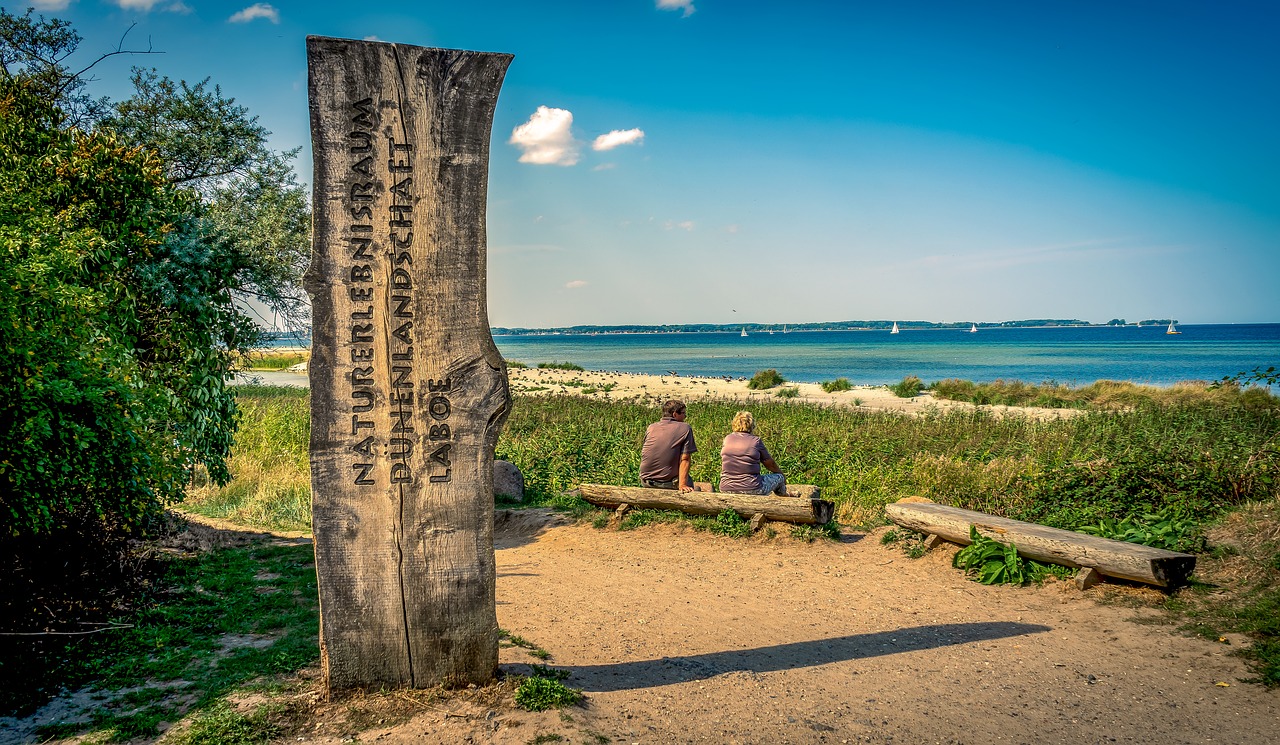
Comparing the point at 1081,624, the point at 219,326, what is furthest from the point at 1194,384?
the point at 219,326

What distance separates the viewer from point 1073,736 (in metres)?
4.33

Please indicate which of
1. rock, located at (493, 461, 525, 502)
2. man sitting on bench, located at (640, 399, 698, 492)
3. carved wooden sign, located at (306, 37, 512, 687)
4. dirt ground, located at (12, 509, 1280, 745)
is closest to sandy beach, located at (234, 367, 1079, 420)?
rock, located at (493, 461, 525, 502)

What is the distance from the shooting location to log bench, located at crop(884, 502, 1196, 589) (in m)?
6.33

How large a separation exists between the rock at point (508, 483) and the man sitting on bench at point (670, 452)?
261 cm

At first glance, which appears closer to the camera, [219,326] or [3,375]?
[3,375]

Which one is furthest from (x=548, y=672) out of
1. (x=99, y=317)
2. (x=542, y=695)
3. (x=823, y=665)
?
(x=99, y=317)

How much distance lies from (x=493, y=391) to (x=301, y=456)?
1128cm

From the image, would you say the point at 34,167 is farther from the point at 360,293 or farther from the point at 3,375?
the point at 360,293

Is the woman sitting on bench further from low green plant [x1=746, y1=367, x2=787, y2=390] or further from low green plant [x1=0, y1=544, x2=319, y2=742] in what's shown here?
low green plant [x1=746, y1=367, x2=787, y2=390]

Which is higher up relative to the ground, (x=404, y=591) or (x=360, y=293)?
(x=360, y=293)

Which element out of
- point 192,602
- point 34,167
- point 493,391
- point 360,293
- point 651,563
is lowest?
point 651,563

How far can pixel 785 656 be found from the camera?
17.9ft

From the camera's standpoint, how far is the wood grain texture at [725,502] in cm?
884

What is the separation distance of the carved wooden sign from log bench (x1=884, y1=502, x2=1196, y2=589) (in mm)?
5373
